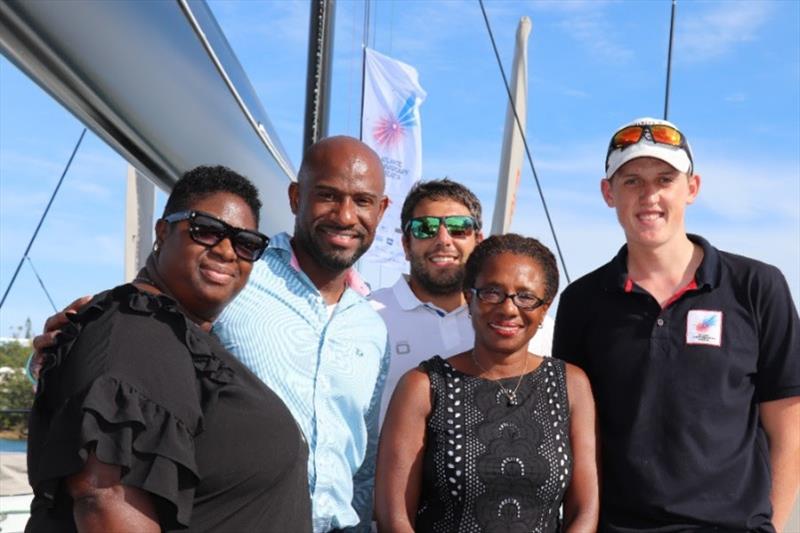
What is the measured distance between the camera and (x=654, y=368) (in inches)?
120

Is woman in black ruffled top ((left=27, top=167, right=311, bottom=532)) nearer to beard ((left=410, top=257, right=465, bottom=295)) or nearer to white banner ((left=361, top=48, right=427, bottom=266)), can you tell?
beard ((left=410, top=257, right=465, bottom=295))

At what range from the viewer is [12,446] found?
9125 millimetres

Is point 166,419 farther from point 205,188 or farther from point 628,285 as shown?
point 628,285

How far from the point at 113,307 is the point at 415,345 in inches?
69.1

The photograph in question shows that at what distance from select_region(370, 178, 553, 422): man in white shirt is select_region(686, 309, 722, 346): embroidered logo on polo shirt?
812 mm

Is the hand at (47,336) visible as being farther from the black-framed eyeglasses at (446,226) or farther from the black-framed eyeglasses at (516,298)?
the black-framed eyeglasses at (446,226)

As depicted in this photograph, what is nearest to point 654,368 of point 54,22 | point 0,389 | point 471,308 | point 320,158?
point 471,308

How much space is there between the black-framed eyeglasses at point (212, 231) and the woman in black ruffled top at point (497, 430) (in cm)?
75

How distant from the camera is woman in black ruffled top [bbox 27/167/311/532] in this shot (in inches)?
73.7

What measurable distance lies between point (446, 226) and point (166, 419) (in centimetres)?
202

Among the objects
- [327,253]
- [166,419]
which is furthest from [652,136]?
[166,419]

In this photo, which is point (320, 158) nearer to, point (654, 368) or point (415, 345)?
point (415, 345)


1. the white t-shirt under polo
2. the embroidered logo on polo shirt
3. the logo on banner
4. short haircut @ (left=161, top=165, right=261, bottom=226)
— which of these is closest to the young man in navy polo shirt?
the embroidered logo on polo shirt

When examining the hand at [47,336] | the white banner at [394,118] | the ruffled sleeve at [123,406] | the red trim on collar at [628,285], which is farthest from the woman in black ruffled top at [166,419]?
the white banner at [394,118]
